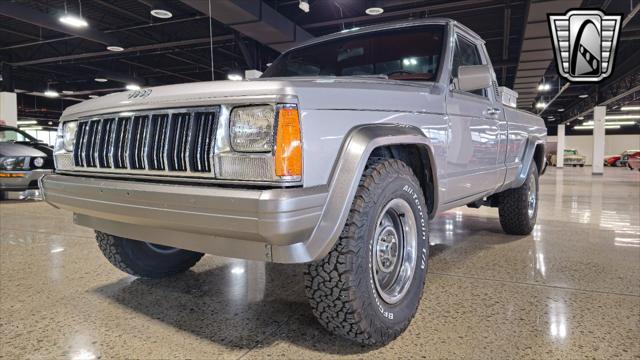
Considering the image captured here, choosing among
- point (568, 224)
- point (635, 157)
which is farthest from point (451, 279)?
point (635, 157)

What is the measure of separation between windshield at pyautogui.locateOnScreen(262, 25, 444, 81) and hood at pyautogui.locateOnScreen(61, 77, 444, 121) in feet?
1.43

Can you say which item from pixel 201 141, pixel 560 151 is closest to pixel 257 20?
pixel 201 141

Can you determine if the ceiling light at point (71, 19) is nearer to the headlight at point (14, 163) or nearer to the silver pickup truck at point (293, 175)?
the headlight at point (14, 163)

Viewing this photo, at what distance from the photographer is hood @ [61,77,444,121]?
1479 millimetres

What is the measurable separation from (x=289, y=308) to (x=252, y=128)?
3.74ft

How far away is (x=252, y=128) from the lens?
1.49m

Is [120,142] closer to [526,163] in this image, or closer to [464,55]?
[464,55]

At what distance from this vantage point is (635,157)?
67.2 feet

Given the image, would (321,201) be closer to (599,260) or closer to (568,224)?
(599,260)

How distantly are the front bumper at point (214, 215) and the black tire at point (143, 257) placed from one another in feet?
2.18

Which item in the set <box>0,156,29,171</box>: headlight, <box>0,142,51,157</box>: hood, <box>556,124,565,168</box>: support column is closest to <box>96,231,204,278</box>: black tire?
<box>0,156,29,171</box>: headlight

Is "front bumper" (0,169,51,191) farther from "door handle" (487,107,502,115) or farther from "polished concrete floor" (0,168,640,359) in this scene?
"door handle" (487,107,502,115)

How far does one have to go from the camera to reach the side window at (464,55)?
2.64m

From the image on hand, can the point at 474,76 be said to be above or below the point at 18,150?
above
